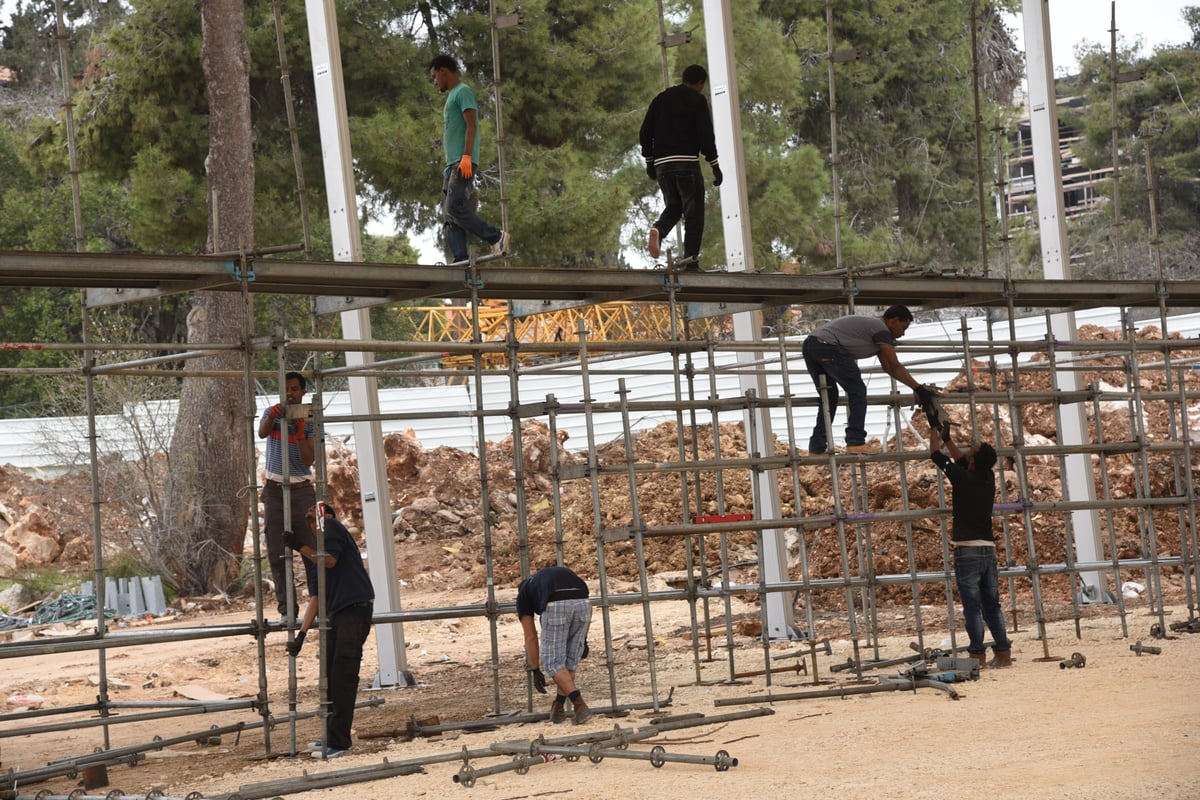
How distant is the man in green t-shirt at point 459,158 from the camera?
32.5ft

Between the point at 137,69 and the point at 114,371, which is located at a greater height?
the point at 137,69

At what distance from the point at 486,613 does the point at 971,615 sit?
11.5 ft

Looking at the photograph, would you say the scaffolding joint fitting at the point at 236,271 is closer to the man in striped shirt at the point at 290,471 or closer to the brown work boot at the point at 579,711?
the man in striped shirt at the point at 290,471

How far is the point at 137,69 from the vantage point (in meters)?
18.5

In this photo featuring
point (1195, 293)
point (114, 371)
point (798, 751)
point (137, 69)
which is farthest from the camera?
point (137, 69)

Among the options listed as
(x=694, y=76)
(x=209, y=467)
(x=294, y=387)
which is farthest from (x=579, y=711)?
(x=209, y=467)

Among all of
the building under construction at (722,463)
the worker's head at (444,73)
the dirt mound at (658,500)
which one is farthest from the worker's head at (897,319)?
the dirt mound at (658,500)

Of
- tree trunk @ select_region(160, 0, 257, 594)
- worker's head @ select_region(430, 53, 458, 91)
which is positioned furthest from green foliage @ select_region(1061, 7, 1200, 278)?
worker's head @ select_region(430, 53, 458, 91)

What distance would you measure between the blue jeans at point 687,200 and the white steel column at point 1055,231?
526 centimetres

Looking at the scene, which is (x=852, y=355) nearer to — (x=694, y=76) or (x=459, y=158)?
(x=694, y=76)

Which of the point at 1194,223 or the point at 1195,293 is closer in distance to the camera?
the point at 1195,293

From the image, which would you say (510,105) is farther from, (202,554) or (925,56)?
(925,56)

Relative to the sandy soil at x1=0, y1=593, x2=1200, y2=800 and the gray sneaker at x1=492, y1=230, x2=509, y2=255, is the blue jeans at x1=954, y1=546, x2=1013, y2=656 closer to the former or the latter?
the sandy soil at x1=0, y1=593, x2=1200, y2=800

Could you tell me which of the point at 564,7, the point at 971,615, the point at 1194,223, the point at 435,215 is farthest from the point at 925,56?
the point at 971,615
